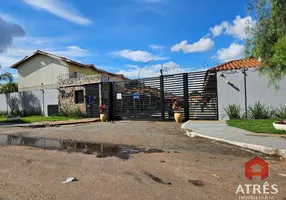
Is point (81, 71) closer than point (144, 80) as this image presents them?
No

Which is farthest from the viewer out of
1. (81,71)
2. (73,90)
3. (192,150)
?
(81,71)

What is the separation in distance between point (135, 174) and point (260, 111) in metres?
10.5

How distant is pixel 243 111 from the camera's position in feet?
44.7

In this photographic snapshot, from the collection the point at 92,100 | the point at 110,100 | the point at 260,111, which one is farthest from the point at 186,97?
the point at 92,100

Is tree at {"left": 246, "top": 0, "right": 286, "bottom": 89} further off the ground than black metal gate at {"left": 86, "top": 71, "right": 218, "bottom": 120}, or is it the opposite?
tree at {"left": 246, "top": 0, "right": 286, "bottom": 89}

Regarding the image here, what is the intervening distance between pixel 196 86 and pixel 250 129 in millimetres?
6365

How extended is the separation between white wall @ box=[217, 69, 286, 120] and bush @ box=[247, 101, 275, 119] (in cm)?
22

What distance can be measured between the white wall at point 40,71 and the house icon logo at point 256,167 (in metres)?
28.7

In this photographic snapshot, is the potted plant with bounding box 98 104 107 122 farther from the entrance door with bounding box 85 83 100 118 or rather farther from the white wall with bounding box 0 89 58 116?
the white wall with bounding box 0 89 58 116

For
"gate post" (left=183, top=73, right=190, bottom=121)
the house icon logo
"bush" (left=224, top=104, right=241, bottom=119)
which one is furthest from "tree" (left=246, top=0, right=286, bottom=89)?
"gate post" (left=183, top=73, right=190, bottom=121)

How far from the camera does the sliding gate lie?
48.8 ft

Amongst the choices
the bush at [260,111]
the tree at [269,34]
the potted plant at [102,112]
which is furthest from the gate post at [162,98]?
the tree at [269,34]

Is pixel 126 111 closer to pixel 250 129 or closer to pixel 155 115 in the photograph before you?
pixel 155 115

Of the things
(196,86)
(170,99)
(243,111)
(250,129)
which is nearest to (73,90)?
(170,99)
